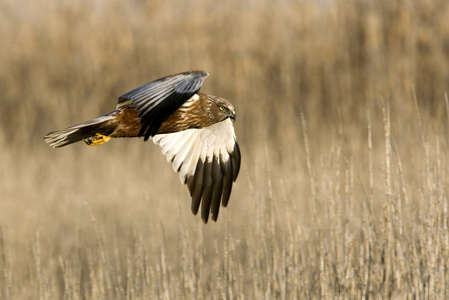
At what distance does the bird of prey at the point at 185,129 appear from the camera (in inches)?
171

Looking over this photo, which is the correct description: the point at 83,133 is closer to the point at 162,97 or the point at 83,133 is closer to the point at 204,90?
the point at 162,97

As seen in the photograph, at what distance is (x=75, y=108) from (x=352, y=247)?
5.21 metres

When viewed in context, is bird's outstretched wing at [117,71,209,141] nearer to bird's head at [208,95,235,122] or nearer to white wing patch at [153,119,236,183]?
bird's head at [208,95,235,122]

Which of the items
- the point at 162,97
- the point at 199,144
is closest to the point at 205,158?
the point at 199,144

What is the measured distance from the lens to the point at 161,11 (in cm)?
905

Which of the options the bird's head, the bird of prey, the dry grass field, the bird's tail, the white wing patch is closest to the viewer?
the bird of prey

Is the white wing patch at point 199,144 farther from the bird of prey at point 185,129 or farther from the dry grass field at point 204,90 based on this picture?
the dry grass field at point 204,90

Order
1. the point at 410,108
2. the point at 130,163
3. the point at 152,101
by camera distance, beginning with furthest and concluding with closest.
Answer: the point at 130,163
the point at 410,108
the point at 152,101

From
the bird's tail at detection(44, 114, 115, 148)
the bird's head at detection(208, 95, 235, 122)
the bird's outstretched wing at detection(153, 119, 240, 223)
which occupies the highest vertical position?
the bird's head at detection(208, 95, 235, 122)

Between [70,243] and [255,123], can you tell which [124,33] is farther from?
[70,243]

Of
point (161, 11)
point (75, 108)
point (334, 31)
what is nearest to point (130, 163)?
point (75, 108)

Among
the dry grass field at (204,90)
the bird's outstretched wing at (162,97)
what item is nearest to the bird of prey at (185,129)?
the bird's outstretched wing at (162,97)

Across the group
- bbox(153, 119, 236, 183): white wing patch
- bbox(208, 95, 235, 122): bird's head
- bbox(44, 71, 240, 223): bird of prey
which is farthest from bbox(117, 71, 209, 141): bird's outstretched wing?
bbox(153, 119, 236, 183): white wing patch

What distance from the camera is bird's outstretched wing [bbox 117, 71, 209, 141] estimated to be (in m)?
4.19
